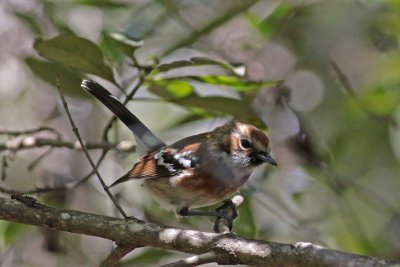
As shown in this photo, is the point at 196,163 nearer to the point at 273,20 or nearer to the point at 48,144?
the point at 48,144

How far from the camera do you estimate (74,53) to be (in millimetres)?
3562

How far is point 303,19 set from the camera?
345 cm

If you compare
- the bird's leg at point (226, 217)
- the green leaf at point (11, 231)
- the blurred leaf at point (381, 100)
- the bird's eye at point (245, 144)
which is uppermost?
the bird's eye at point (245, 144)

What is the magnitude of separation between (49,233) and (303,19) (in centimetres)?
235

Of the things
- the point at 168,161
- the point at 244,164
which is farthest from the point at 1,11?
the point at 244,164

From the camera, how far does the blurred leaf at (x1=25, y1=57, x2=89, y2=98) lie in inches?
168

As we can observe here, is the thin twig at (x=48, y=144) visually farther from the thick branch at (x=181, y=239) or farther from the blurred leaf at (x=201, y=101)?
the thick branch at (x=181, y=239)

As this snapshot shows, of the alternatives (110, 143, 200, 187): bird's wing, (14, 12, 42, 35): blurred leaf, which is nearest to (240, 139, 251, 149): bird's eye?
(110, 143, 200, 187): bird's wing

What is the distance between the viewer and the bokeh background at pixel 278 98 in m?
3.84

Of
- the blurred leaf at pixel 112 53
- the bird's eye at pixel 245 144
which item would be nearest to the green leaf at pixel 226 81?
the blurred leaf at pixel 112 53

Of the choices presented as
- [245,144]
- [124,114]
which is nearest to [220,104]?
[245,144]

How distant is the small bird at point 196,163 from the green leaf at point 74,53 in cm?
51

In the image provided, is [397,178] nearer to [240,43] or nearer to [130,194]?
[240,43]

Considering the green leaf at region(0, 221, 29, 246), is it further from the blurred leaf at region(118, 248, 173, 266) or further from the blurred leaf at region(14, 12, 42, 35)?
the blurred leaf at region(14, 12, 42, 35)
